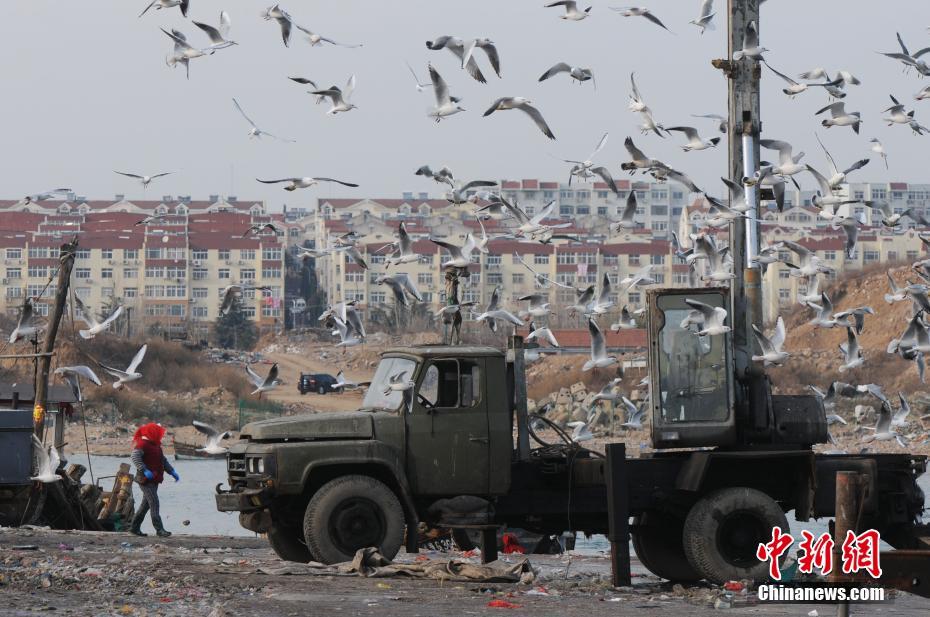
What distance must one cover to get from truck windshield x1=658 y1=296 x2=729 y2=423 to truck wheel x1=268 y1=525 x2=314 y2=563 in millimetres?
3582

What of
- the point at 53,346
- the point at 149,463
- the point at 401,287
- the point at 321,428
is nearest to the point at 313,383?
the point at 53,346

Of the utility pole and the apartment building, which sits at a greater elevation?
the apartment building

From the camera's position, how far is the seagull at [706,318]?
1478cm

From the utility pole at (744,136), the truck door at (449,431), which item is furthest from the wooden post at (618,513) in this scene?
the utility pole at (744,136)

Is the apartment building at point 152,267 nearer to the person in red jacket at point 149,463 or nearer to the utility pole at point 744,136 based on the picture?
the person in red jacket at point 149,463

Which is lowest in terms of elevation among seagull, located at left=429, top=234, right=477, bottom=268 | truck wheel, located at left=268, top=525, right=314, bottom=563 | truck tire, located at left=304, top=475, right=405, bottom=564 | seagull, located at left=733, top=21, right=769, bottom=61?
truck wheel, located at left=268, top=525, right=314, bottom=563

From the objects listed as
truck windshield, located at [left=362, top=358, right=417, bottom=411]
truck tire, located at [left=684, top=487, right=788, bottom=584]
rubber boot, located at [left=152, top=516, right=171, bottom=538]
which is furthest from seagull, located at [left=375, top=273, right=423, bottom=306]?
truck tire, located at [left=684, top=487, right=788, bottom=584]

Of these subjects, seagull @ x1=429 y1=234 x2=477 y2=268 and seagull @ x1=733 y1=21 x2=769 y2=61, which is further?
seagull @ x1=429 y1=234 x2=477 y2=268

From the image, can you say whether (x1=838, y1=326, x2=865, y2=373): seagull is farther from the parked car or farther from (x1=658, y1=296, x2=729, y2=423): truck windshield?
the parked car

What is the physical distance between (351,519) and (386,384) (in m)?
1.29

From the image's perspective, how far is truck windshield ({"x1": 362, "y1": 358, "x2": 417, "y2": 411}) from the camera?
1491cm

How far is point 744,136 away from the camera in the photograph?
16.6m

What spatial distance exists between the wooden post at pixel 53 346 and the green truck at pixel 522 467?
11825 millimetres

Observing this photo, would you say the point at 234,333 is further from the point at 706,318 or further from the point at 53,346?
the point at 706,318
